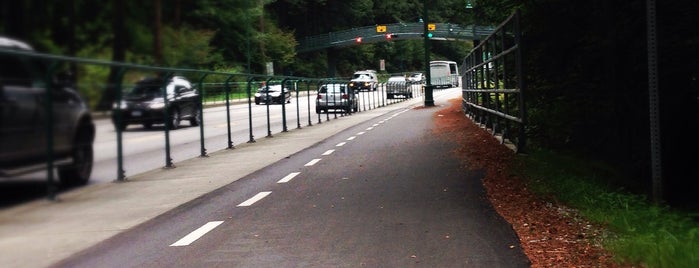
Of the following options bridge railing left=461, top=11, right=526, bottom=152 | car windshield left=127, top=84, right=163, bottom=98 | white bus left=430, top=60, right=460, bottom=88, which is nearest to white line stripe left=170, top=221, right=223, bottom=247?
car windshield left=127, top=84, right=163, bottom=98

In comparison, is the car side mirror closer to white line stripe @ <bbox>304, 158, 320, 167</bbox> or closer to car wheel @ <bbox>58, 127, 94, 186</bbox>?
car wheel @ <bbox>58, 127, 94, 186</bbox>

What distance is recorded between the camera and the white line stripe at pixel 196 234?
5.75 m

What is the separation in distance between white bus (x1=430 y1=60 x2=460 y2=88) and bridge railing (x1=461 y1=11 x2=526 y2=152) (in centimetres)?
6015

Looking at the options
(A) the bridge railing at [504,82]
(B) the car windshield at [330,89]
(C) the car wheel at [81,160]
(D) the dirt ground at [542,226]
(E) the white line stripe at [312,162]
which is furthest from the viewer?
(B) the car windshield at [330,89]

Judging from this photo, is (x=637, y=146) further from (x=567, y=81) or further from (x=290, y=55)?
(x=290, y=55)

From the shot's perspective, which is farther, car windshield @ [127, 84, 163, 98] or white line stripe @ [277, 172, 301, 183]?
white line stripe @ [277, 172, 301, 183]

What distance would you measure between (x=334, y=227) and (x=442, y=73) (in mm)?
72426

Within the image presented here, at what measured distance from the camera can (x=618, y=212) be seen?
6.39 m

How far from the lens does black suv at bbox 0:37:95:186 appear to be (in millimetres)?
2939

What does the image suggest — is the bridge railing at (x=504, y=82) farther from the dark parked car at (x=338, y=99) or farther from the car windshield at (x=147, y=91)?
the dark parked car at (x=338, y=99)

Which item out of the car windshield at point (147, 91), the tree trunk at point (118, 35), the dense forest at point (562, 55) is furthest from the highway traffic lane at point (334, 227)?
the tree trunk at point (118, 35)

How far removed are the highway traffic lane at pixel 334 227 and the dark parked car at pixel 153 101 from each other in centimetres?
98

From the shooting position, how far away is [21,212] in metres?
3.70

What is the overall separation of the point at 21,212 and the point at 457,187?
5.57 m
